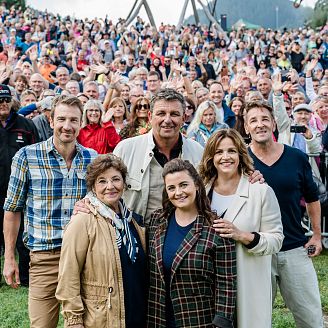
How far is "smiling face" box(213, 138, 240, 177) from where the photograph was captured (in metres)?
3.71

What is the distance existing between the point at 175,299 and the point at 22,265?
3.60m

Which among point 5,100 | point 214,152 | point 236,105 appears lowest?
point 214,152

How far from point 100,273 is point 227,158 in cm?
Answer: 112

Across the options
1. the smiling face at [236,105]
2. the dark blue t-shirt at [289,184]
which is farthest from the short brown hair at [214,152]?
the smiling face at [236,105]

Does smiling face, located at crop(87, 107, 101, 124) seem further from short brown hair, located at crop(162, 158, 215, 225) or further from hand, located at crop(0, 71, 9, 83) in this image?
hand, located at crop(0, 71, 9, 83)

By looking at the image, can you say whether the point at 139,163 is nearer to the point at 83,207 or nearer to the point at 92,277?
the point at 83,207

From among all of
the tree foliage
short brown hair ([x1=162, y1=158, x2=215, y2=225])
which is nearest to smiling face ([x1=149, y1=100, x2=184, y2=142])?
short brown hair ([x1=162, y1=158, x2=215, y2=225])

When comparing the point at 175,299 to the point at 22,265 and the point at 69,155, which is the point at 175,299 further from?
the point at 22,265

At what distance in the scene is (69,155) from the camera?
399 cm

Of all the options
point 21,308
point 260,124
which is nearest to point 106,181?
point 260,124

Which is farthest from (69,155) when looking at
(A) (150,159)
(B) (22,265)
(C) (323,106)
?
(C) (323,106)

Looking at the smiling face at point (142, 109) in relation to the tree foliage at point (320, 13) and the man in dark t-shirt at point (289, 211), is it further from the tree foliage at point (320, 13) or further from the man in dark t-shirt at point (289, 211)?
the tree foliage at point (320, 13)

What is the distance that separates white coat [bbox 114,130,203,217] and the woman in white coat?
0.39 m

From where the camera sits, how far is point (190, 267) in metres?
3.39
